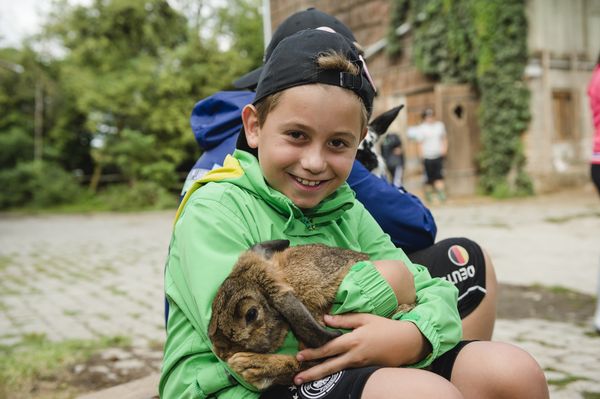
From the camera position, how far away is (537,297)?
5.37 meters

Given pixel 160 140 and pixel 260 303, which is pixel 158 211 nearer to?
pixel 160 140

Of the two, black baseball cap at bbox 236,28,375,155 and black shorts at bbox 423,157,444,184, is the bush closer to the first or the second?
black shorts at bbox 423,157,444,184

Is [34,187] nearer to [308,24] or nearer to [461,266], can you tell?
[308,24]

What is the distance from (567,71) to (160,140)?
15479mm

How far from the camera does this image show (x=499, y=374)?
1.58m

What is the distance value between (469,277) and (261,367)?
4.44ft

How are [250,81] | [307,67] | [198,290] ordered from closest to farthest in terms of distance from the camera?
1. [198,290]
2. [307,67]
3. [250,81]

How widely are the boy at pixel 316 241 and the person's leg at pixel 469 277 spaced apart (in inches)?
24.2

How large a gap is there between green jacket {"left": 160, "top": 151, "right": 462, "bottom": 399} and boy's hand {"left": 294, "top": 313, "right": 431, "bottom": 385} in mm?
37

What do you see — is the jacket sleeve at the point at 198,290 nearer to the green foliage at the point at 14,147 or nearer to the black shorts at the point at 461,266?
the black shorts at the point at 461,266

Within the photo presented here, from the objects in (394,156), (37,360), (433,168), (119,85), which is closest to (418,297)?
(37,360)

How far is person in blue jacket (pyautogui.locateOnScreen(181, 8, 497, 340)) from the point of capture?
246 centimetres

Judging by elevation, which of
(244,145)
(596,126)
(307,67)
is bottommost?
(244,145)

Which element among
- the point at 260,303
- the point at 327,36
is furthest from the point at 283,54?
the point at 260,303
